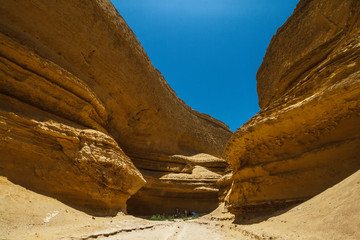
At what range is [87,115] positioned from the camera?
9.69 metres

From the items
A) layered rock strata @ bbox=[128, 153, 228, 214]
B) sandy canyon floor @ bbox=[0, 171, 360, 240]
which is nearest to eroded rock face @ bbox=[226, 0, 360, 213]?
sandy canyon floor @ bbox=[0, 171, 360, 240]

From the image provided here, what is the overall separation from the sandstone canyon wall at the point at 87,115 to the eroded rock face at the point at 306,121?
20.5ft

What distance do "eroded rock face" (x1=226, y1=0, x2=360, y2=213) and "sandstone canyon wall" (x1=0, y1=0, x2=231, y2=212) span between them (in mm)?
6244

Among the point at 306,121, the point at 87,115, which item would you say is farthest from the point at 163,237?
the point at 87,115

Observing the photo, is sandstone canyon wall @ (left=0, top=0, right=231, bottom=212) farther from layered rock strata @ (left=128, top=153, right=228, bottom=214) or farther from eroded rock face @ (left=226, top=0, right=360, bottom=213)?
eroded rock face @ (left=226, top=0, right=360, bottom=213)

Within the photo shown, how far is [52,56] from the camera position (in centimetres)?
966

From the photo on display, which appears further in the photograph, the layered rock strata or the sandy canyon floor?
the layered rock strata

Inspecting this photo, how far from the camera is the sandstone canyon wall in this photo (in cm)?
680

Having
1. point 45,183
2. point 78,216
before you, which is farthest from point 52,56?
point 78,216

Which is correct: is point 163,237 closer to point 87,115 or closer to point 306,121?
point 306,121

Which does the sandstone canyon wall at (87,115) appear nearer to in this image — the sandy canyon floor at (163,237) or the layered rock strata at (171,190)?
the layered rock strata at (171,190)

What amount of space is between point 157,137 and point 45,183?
12.4 meters

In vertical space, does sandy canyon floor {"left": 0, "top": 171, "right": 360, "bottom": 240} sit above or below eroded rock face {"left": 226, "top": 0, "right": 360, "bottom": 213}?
below

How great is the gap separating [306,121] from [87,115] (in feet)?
31.3
